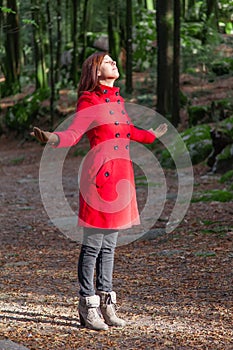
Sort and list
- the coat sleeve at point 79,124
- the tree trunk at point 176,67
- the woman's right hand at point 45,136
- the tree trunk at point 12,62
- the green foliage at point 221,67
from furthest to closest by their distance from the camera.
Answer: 1. the tree trunk at point 12,62
2. the green foliage at point 221,67
3. the tree trunk at point 176,67
4. the coat sleeve at point 79,124
5. the woman's right hand at point 45,136

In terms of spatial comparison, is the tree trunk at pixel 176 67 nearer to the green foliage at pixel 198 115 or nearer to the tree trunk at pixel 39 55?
the green foliage at pixel 198 115

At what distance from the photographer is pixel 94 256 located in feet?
16.1

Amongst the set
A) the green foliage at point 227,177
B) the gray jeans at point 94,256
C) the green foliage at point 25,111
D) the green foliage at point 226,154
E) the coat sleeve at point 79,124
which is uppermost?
the coat sleeve at point 79,124

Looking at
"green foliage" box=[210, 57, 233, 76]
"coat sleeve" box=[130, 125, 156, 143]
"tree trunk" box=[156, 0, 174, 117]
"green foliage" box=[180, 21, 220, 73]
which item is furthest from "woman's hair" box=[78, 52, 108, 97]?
"green foliage" box=[210, 57, 233, 76]

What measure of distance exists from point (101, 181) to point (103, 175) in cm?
5

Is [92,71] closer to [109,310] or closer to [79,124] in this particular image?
[79,124]

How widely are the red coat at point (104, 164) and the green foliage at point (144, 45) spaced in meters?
27.7

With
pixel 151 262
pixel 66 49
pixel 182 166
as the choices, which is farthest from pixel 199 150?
pixel 66 49

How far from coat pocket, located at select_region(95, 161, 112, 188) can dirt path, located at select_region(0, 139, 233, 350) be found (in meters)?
1.17

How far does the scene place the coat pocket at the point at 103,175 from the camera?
4.82m

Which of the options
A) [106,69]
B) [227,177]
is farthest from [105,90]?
[227,177]

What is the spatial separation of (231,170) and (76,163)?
7.94 metres

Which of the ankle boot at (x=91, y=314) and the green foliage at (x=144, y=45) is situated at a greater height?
the ankle boot at (x=91, y=314)

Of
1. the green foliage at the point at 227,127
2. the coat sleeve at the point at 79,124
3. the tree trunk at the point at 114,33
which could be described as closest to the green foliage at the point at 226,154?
the green foliage at the point at 227,127
